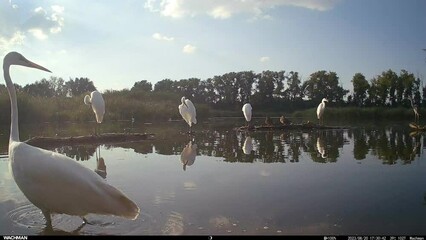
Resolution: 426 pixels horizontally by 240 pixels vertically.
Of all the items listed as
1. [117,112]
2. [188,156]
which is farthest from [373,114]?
[188,156]

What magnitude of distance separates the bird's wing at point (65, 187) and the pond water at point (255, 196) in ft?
1.09

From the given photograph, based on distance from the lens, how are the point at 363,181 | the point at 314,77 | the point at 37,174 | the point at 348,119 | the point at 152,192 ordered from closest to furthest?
the point at 37,174 → the point at 152,192 → the point at 363,181 → the point at 348,119 → the point at 314,77

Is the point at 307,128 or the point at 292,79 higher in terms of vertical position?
the point at 292,79

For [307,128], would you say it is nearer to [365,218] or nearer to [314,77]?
[365,218]

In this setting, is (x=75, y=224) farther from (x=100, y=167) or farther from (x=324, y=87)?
(x=324, y=87)

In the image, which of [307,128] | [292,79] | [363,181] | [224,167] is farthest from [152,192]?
[292,79]

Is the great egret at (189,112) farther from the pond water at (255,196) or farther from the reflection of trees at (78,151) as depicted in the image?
the pond water at (255,196)

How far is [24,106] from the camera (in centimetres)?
2597

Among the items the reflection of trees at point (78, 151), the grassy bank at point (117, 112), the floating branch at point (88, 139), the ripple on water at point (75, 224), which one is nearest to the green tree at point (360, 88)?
the grassy bank at point (117, 112)

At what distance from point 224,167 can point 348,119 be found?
28.2 meters

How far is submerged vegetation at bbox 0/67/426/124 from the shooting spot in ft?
94.4

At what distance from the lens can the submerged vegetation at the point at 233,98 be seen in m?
28.8

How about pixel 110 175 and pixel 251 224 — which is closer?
pixel 251 224

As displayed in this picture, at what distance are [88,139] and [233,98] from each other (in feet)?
157
